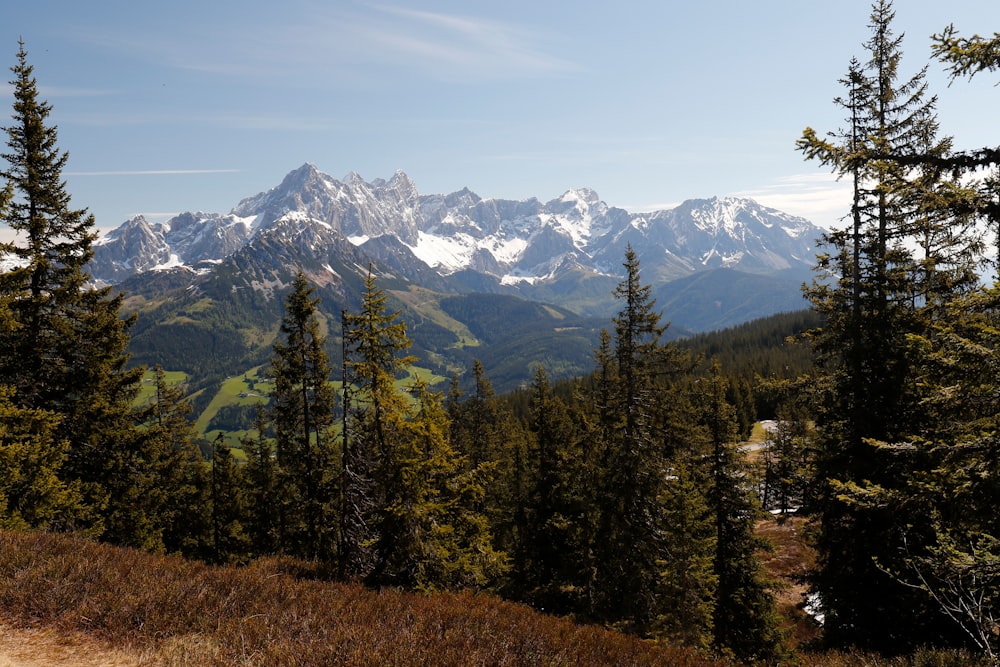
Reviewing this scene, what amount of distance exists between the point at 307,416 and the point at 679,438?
64.7 feet

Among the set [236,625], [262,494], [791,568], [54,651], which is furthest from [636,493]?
[791,568]

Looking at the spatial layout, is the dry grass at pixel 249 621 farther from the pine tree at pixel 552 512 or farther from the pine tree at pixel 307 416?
the pine tree at pixel 552 512

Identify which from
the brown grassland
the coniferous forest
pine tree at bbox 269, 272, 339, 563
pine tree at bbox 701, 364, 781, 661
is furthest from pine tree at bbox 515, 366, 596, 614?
the brown grassland

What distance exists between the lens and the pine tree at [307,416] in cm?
2352

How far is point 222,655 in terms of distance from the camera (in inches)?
262

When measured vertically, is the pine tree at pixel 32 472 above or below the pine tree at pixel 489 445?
above

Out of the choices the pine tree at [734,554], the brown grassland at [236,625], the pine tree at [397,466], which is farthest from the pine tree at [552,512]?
the brown grassland at [236,625]

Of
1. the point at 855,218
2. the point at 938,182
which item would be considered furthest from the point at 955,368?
the point at 855,218

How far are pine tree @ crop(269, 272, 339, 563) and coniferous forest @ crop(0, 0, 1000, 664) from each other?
160 millimetres

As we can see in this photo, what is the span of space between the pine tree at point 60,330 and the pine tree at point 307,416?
6.55m

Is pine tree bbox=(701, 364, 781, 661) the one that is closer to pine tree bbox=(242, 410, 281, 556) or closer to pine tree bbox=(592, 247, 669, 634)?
pine tree bbox=(592, 247, 669, 634)

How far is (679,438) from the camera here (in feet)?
90.8

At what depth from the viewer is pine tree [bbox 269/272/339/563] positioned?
23516 millimetres

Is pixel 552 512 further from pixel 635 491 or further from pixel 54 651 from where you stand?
pixel 54 651
